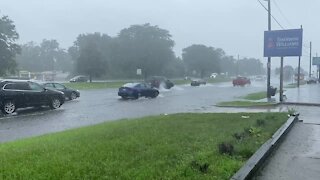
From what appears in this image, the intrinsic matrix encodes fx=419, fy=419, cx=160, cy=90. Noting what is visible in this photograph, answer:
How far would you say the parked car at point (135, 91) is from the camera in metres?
33.4

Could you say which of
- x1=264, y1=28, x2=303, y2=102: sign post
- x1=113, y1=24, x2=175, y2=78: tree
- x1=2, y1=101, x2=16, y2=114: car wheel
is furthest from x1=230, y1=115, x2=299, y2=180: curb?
Result: x1=113, y1=24, x2=175, y2=78: tree

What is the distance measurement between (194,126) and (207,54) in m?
121

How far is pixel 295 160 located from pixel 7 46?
5611 cm

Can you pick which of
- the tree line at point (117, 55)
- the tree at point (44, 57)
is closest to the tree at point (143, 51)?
the tree line at point (117, 55)

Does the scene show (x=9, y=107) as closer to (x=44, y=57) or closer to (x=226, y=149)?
(x=226, y=149)

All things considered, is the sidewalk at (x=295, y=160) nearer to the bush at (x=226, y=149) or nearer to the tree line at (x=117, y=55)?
the bush at (x=226, y=149)

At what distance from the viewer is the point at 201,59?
5128 inches

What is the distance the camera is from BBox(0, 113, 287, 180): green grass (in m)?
6.25

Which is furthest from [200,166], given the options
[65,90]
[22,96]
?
[65,90]

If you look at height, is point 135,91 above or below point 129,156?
below

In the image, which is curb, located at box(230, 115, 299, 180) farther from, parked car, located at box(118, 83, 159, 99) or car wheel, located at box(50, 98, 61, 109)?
parked car, located at box(118, 83, 159, 99)

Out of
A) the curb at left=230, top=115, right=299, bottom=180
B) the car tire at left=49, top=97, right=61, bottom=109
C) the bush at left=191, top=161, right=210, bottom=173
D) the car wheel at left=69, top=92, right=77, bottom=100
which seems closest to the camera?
the curb at left=230, top=115, right=299, bottom=180

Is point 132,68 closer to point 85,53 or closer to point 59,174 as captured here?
point 85,53

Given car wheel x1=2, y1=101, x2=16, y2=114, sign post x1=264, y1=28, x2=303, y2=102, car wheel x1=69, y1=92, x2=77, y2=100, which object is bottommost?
car wheel x1=69, y1=92, x2=77, y2=100
